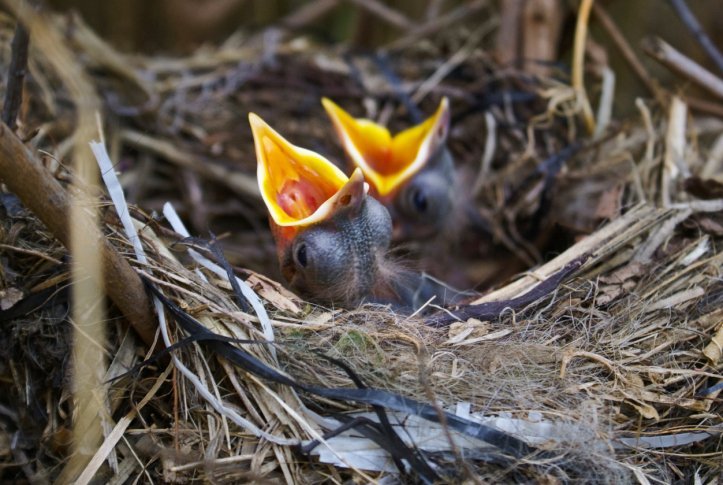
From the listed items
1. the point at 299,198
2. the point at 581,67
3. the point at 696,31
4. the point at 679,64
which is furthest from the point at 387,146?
the point at 696,31

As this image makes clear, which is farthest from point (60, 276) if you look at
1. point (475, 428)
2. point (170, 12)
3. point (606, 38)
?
point (606, 38)

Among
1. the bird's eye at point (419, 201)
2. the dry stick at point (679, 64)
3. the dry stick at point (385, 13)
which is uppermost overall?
the dry stick at point (385, 13)

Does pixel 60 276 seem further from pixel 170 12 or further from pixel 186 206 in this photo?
pixel 170 12

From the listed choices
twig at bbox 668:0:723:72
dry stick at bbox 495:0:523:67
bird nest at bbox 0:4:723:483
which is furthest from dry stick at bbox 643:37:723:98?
dry stick at bbox 495:0:523:67

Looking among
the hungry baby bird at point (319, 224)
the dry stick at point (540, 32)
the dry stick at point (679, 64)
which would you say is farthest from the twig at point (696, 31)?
the hungry baby bird at point (319, 224)

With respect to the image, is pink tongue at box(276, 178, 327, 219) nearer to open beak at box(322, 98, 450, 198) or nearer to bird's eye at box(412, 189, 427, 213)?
open beak at box(322, 98, 450, 198)

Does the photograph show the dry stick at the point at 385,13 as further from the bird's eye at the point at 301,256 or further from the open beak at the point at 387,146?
→ the bird's eye at the point at 301,256
